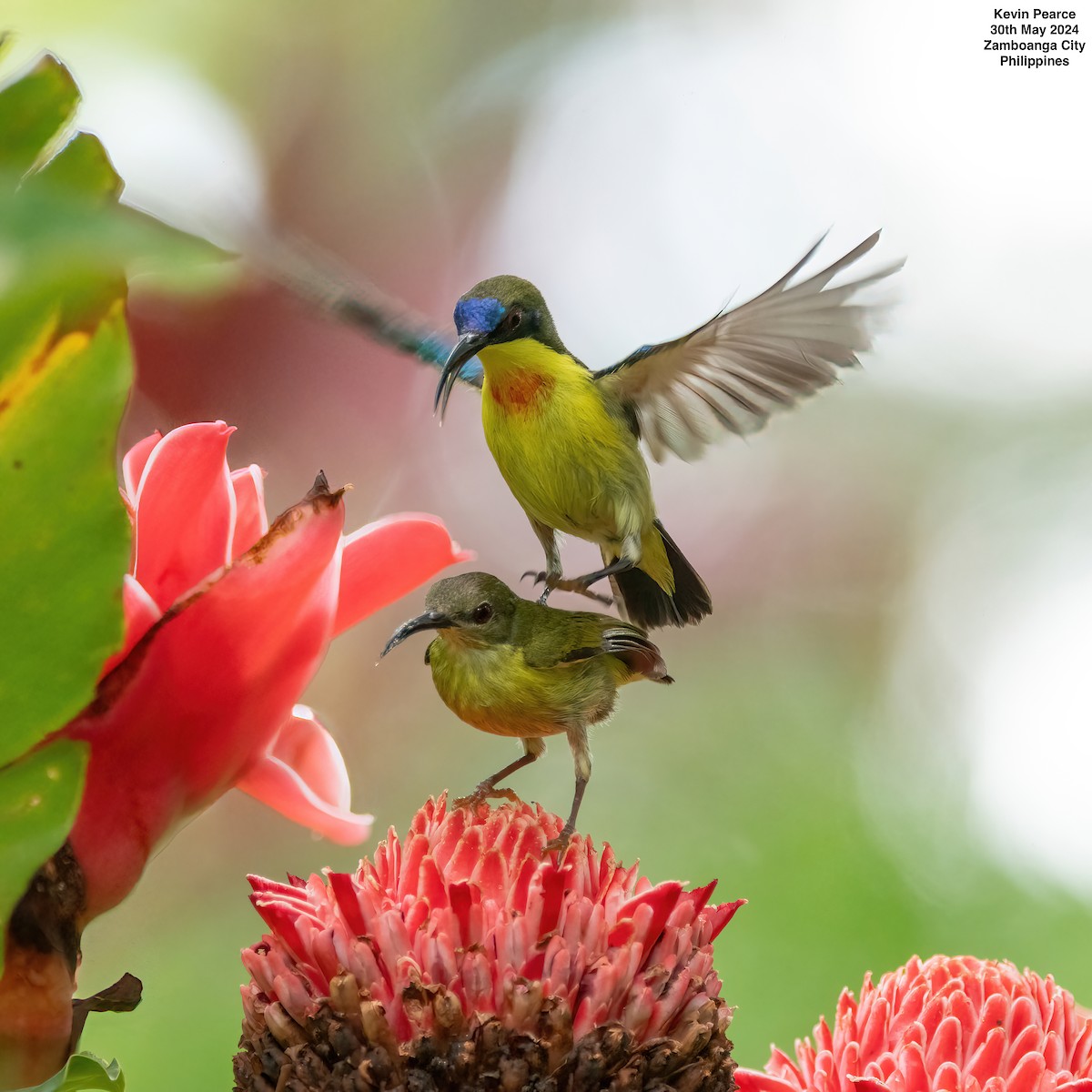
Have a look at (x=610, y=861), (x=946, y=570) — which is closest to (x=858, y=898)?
(x=946, y=570)

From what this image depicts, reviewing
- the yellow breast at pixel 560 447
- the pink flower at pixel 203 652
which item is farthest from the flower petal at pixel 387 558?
the yellow breast at pixel 560 447

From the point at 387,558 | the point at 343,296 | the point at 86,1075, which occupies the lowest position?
the point at 86,1075

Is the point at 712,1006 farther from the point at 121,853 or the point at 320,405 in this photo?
the point at 320,405

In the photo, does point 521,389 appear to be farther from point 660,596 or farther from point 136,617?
point 136,617

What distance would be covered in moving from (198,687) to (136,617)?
16mm

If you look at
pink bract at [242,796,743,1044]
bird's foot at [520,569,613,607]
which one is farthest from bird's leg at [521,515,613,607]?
pink bract at [242,796,743,1044]

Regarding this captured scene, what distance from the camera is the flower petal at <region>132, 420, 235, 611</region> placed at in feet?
0.75

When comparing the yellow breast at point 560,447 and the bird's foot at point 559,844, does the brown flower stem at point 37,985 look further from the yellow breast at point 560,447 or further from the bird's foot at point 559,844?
the yellow breast at point 560,447

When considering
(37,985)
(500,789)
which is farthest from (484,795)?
(37,985)

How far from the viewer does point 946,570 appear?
1.19 m

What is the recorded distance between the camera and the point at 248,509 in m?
0.26

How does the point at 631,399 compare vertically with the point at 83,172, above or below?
above

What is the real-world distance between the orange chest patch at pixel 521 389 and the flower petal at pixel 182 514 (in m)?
0.17

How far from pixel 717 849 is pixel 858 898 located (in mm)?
141
